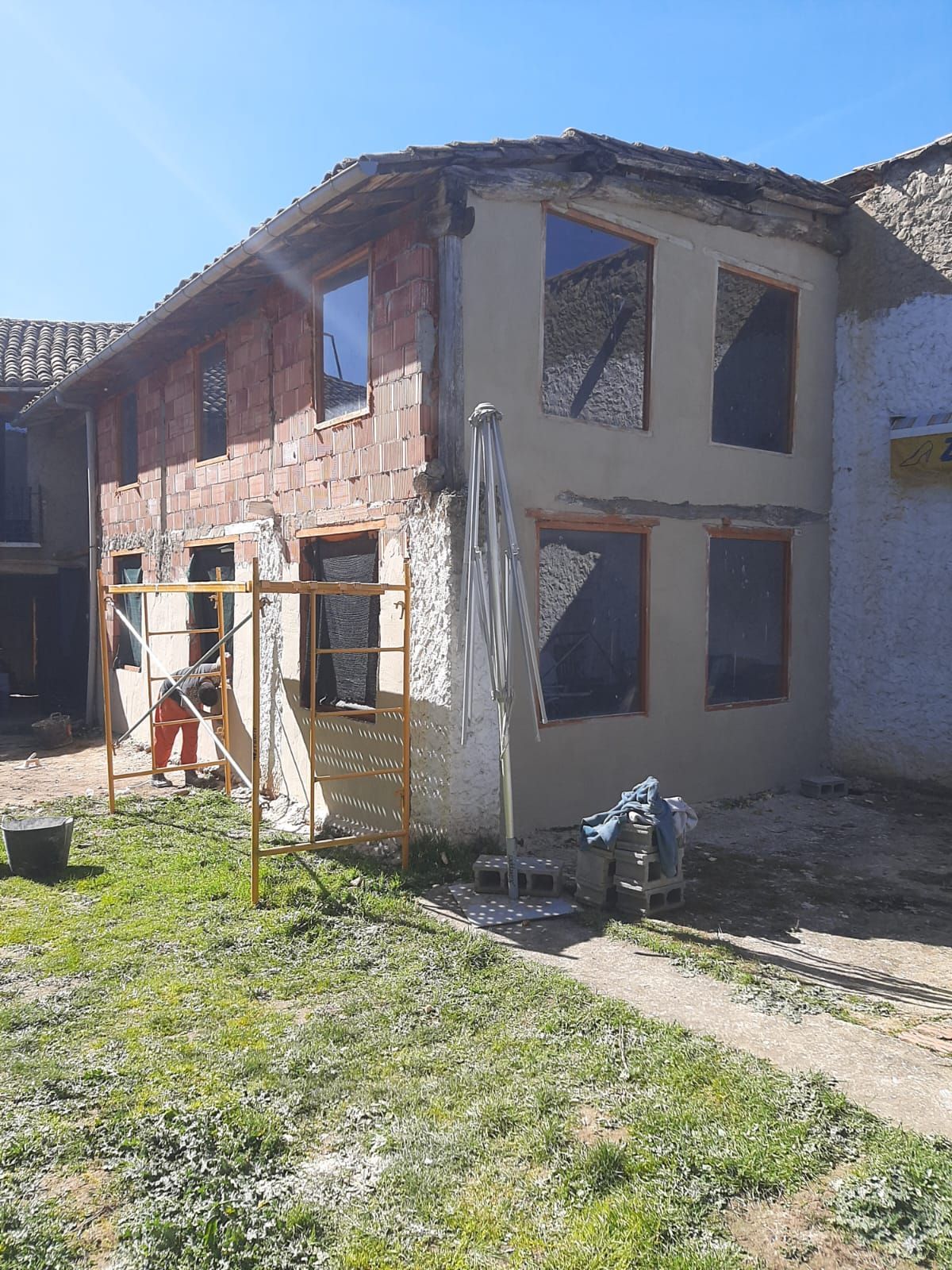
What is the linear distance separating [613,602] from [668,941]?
3.51 metres

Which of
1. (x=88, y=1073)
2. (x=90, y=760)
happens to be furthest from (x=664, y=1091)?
(x=90, y=760)

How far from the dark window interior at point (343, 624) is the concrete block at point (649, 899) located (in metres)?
2.78

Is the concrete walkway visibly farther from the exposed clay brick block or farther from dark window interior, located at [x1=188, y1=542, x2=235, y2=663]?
dark window interior, located at [x1=188, y1=542, x2=235, y2=663]

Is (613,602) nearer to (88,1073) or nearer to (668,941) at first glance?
(668,941)

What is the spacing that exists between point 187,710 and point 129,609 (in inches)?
162

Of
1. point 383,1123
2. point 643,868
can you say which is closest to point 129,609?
point 643,868

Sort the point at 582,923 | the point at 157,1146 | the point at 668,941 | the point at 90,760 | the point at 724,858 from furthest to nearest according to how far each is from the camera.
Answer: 1. the point at 90,760
2. the point at 724,858
3. the point at 582,923
4. the point at 668,941
5. the point at 157,1146

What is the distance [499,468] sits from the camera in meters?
6.02

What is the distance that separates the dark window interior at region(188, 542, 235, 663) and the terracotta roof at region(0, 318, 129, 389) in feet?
20.0

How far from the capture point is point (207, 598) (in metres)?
10.8

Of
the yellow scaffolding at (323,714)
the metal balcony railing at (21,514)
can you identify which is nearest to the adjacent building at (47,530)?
the metal balcony railing at (21,514)

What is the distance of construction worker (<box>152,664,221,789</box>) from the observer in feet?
29.7

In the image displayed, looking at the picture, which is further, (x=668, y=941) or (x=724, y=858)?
(x=724, y=858)

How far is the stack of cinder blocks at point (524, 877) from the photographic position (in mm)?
6145
